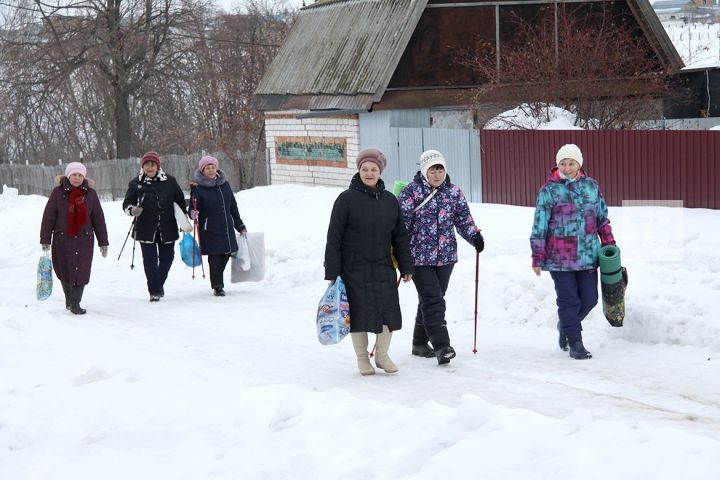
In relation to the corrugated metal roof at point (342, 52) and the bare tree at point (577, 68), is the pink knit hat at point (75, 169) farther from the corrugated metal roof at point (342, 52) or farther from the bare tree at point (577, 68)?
the corrugated metal roof at point (342, 52)

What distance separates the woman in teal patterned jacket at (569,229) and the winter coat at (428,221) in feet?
1.85

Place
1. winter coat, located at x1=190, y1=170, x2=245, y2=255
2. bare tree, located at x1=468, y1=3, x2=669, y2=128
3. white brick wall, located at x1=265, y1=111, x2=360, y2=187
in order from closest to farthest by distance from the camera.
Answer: winter coat, located at x1=190, y1=170, x2=245, y2=255
bare tree, located at x1=468, y1=3, x2=669, y2=128
white brick wall, located at x1=265, y1=111, x2=360, y2=187

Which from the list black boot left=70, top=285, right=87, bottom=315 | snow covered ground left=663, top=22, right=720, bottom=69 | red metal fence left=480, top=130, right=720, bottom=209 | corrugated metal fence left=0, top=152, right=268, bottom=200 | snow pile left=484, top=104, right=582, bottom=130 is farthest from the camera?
snow covered ground left=663, top=22, right=720, bottom=69

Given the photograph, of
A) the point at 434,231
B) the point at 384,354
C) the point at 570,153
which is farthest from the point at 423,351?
the point at 570,153

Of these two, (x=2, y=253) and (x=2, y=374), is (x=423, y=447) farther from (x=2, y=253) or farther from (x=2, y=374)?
(x=2, y=253)

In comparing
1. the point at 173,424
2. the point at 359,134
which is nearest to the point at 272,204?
the point at 359,134

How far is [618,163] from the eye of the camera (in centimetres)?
1603

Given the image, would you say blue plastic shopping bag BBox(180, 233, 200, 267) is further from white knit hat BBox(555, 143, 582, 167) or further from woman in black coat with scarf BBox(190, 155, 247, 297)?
white knit hat BBox(555, 143, 582, 167)

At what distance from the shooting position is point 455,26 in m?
21.7

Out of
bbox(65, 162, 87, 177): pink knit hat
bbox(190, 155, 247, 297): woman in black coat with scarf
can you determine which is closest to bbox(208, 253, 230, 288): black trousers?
bbox(190, 155, 247, 297): woman in black coat with scarf

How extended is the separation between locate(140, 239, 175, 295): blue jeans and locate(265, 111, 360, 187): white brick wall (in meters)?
10.2

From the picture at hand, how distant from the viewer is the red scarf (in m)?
11.7

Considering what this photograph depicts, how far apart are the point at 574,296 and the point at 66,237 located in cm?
566

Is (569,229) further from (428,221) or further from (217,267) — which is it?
(217,267)
